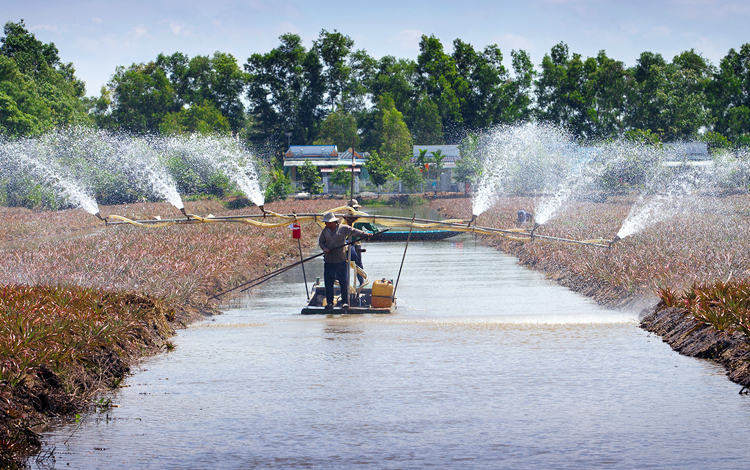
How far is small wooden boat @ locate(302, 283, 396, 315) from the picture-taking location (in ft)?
49.6

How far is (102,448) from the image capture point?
7121 mm

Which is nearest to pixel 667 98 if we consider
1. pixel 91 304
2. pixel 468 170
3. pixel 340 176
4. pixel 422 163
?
pixel 468 170

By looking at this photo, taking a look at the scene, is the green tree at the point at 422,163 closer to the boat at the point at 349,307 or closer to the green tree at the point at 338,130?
the green tree at the point at 338,130

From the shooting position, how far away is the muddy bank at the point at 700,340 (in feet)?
31.0

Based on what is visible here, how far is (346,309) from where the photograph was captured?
49.5ft

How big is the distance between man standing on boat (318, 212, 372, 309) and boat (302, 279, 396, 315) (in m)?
0.38

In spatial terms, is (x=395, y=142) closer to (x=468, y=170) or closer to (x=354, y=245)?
(x=468, y=170)

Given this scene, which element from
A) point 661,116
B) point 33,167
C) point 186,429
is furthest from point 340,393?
point 661,116

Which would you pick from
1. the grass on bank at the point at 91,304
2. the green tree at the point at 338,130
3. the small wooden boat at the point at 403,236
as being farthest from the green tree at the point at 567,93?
the grass on bank at the point at 91,304

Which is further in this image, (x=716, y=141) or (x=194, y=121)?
(x=194, y=121)

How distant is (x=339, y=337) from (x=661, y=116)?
8079 centimetres

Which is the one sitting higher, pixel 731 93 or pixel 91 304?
pixel 731 93

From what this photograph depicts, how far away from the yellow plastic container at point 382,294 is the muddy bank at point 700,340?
15.6 ft

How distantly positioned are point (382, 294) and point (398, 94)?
3736 inches
